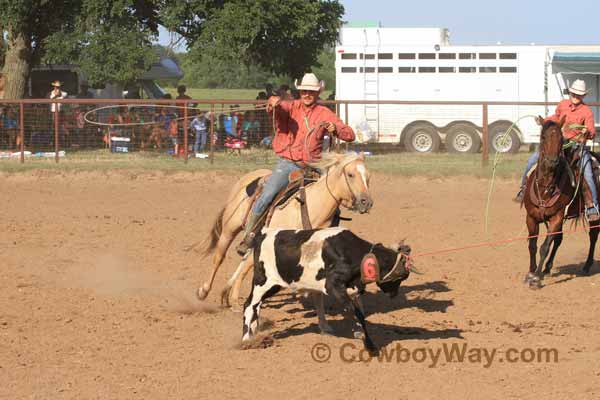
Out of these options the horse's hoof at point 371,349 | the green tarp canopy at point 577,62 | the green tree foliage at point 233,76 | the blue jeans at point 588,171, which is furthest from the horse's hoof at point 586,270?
the green tree foliage at point 233,76

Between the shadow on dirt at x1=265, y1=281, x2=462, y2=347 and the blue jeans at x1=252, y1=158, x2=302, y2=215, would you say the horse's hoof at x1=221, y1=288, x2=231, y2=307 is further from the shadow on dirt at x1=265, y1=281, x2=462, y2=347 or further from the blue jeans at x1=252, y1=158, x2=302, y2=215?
the blue jeans at x1=252, y1=158, x2=302, y2=215

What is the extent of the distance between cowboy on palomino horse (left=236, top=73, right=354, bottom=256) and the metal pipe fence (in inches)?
456

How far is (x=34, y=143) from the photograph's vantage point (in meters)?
20.6

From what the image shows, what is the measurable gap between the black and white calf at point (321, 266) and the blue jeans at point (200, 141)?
13.4 metres

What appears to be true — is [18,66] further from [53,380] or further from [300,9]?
[53,380]

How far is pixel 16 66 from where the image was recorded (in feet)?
81.5

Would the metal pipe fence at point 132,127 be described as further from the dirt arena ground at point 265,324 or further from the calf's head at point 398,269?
the calf's head at point 398,269

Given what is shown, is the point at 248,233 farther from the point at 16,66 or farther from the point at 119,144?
the point at 16,66

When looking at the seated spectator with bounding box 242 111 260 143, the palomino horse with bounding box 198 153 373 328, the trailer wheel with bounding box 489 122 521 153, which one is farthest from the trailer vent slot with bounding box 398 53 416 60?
the palomino horse with bounding box 198 153 373 328

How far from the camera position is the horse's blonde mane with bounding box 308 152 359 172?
26.9 ft

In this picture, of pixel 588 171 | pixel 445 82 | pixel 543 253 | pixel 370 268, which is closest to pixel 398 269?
pixel 370 268

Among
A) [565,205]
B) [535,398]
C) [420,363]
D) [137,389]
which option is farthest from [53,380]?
[565,205]

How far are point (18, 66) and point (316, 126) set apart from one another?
59.3 ft

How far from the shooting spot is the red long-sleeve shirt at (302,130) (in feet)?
27.9
